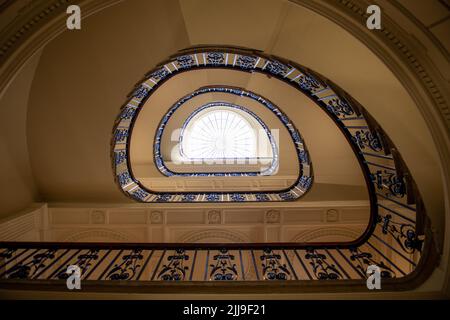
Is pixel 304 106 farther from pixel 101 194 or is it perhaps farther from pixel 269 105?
A: pixel 101 194

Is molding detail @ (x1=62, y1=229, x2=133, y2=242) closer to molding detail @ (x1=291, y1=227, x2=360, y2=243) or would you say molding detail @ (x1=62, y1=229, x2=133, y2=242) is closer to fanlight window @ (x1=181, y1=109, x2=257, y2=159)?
molding detail @ (x1=291, y1=227, x2=360, y2=243)

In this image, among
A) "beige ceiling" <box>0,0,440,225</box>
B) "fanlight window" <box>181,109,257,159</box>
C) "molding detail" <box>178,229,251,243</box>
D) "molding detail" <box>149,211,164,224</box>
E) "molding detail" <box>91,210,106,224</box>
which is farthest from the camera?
"fanlight window" <box>181,109,257,159</box>

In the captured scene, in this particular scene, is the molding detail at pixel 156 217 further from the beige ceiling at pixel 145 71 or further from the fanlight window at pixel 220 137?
the fanlight window at pixel 220 137

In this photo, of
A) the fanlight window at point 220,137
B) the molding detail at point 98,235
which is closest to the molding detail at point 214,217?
the molding detail at point 98,235

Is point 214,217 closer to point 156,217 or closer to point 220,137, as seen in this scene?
point 156,217

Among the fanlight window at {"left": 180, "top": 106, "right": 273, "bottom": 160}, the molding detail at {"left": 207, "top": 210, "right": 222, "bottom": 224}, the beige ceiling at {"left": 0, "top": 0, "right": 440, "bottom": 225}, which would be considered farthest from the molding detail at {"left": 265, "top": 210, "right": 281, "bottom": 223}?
the fanlight window at {"left": 180, "top": 106, "right": 273, "bottom": 160}

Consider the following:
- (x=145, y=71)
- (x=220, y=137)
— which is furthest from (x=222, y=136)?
(x=145, y=71)

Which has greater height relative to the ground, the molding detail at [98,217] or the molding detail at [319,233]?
the molding detail at [98,217]

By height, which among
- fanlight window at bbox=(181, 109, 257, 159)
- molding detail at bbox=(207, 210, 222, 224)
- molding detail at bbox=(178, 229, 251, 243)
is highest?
fanlight window at bbox=(181, 109, 257, 159)

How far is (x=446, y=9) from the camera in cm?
205

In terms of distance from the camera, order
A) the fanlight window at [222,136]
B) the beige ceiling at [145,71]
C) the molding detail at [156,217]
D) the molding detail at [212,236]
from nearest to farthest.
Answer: the beige ceiling at [145,71] → the molding detail at [156,217] → the molding detail at [212,236] → the fanlight window at [222,136]

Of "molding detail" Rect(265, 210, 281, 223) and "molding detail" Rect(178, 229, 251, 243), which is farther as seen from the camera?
"molding detail" Rect(178, 229, 251, 243)

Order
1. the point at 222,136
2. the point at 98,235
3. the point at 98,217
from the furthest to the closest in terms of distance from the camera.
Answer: the point at 222,136
the point at 98,235
the point at 98,217
